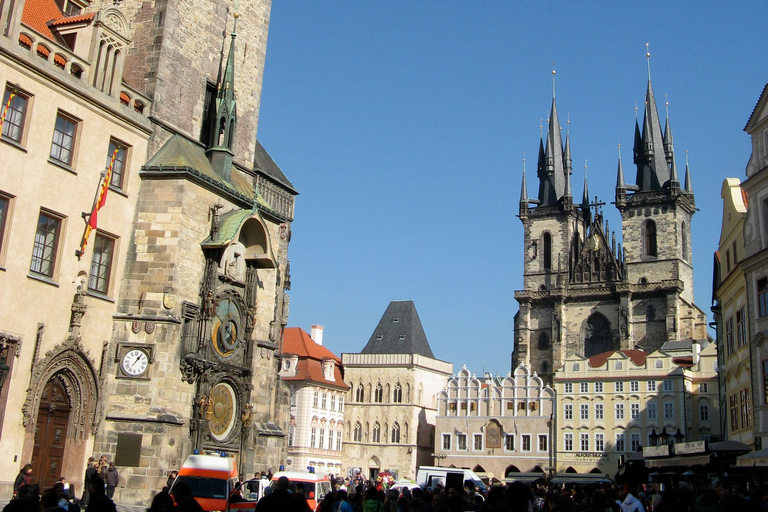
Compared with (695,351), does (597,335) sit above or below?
above

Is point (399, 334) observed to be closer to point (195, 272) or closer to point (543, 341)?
point (543, 341)

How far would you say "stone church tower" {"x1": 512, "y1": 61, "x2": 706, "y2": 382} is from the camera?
75.4 meters

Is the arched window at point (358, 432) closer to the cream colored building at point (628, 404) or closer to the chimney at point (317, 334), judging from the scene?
the chimney at point (317, 334)

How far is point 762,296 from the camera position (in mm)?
23141

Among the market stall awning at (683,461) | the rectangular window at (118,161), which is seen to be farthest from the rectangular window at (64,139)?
the market stall awning at (683,461)

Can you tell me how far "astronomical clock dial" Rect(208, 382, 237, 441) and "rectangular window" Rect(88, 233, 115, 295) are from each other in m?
3.72

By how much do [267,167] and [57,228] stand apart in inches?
383

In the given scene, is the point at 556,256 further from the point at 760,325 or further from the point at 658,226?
the point at 760,325

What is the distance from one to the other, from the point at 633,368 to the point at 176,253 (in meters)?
51.1

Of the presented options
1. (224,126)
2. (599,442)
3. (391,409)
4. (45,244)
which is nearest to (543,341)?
(599,442)

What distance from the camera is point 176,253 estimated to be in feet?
63.8

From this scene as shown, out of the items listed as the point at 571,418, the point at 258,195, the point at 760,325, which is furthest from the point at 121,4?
the point at 571,418

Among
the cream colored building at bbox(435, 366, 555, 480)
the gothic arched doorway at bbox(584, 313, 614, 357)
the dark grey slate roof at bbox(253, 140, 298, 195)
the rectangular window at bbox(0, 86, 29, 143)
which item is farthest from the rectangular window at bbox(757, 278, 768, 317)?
the gothic arched doorway at bbox(584, 313, 614, 357)

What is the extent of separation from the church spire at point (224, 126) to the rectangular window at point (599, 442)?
156 ft
